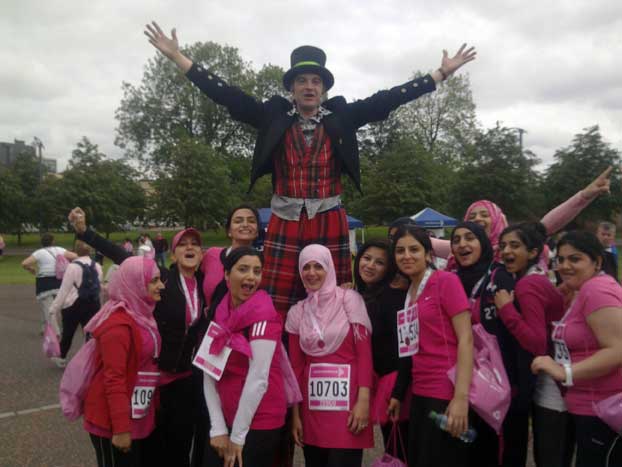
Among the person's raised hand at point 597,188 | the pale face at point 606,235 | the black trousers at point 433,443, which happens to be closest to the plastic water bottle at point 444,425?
the black trousers at point 433,443

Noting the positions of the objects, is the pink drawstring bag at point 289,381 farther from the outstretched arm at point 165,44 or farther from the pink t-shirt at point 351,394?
the outstretched arm at point 165,44

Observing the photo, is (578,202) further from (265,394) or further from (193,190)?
(193,190)

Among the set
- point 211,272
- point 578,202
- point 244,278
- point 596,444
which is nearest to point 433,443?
point 596,444

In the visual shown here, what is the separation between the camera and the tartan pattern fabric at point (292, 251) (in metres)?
3.46

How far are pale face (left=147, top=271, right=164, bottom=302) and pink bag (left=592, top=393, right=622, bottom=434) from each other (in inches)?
98.8

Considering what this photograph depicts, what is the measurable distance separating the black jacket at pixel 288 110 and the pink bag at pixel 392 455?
1735mm

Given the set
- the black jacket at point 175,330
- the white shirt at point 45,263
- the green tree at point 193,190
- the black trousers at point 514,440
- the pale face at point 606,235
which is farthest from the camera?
the green tree at point 193,190

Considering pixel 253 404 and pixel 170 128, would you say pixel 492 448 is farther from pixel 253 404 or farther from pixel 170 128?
pixel 170 128

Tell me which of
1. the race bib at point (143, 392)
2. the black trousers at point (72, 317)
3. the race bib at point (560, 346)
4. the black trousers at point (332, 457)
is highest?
the race bib at point (560, 346)

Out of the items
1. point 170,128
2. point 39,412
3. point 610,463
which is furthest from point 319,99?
point 170,128

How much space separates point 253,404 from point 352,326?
2.35ft

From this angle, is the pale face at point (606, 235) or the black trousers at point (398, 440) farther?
the pale face at point (606, 235)

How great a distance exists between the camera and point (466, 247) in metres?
3.19

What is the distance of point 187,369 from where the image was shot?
Answer: 10.5 ft
